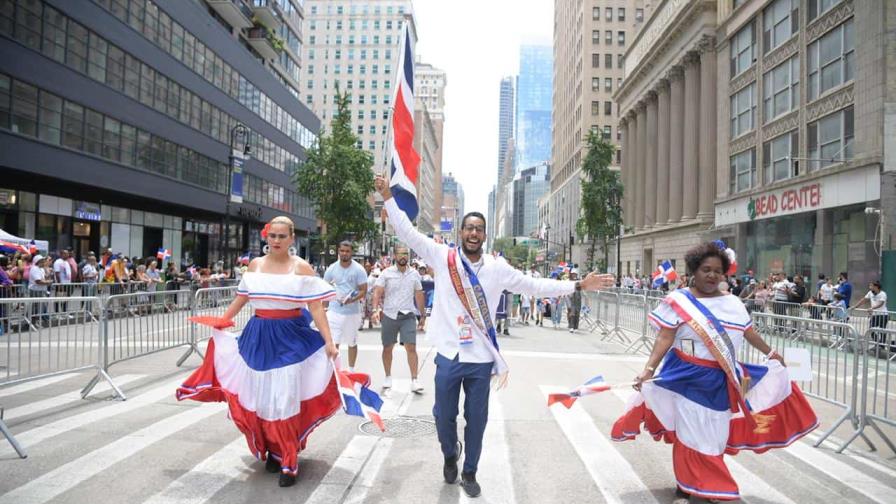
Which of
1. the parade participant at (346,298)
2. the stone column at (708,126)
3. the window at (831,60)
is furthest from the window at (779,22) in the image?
the parade participant at (346,298)

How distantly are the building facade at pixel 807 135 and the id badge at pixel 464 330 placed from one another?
23628mm

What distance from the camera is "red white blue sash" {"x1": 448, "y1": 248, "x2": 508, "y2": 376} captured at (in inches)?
181

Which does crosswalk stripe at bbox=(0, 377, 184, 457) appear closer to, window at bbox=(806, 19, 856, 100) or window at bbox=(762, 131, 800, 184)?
window at bbox=(806, 19, 856, 100)

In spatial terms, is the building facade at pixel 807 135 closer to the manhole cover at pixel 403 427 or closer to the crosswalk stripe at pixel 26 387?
the manhole cover at pixel 403 427

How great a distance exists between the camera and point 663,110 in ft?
172

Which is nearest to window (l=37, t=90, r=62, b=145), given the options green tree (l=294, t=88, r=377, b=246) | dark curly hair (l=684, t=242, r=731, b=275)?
green tree (l=294, t=88, r=377, b=246)

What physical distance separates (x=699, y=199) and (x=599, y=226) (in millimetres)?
7722

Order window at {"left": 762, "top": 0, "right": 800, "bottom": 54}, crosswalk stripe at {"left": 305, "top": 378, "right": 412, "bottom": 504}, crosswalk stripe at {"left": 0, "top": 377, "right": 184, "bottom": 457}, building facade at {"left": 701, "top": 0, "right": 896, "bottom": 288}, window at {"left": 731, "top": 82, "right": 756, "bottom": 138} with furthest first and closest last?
window at {"left": 731, "top": 82, "right": 756, "bottom": 138} → window at {"left": 762, "top": 0, "right": 800, "bottom": 54} → building facade at {"left": 701, "top": 0, "right": 896, "bottom": 288} → crosswalk stripe at {"left": 0, "top": 377, "right": 184, "bottom": 457} → crosswalk stripe at {"left": 305, "top": 378, "right": 412, "bottom": 504}

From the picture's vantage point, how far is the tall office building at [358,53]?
114 m

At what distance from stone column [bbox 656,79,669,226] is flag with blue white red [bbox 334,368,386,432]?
164ft

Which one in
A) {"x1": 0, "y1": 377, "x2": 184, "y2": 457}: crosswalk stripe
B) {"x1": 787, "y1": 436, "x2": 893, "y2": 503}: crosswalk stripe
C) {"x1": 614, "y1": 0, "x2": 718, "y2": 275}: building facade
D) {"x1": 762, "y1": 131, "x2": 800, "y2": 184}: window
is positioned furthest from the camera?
{"x1": 614, "y1": 0, "x2": 718, "y2": 275}: building facade

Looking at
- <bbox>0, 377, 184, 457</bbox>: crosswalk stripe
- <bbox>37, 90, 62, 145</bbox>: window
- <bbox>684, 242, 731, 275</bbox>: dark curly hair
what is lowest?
<bbox>0, 377, 184, 457</bbox>: crosswalk stripe

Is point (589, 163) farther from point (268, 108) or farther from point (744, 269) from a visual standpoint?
point (268, 108)

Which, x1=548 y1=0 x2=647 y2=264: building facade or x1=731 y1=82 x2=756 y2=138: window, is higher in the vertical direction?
x1=548 y1=0 x2=647 y2=264: building facade
